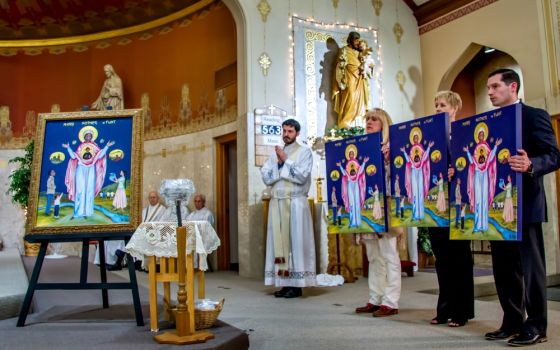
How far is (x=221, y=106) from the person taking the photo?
29.0 feet

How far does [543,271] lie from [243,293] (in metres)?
3.36

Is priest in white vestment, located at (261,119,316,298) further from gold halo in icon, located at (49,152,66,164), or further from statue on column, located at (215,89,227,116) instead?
statue on column, located at (215,89,227,116)

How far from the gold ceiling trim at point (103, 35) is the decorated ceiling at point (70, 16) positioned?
6 cm

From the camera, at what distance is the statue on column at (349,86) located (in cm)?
786

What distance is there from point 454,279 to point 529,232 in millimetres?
796

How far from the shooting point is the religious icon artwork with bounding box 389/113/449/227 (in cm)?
334

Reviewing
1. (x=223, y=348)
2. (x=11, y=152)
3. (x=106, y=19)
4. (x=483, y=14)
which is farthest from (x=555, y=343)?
(x=11, y=152)

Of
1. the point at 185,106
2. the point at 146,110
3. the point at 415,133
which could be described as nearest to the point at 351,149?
the point at 415,133

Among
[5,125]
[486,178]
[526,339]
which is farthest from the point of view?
[5,125]

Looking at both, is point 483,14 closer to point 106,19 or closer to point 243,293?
point 243,293

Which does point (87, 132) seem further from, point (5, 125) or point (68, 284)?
point (5, 125)

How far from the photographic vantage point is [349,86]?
786 centimetres

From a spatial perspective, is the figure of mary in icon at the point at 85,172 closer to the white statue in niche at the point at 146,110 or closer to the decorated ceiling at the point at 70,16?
the white statue in niche at the point at 146,110

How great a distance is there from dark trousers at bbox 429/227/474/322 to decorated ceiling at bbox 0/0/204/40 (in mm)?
8035
